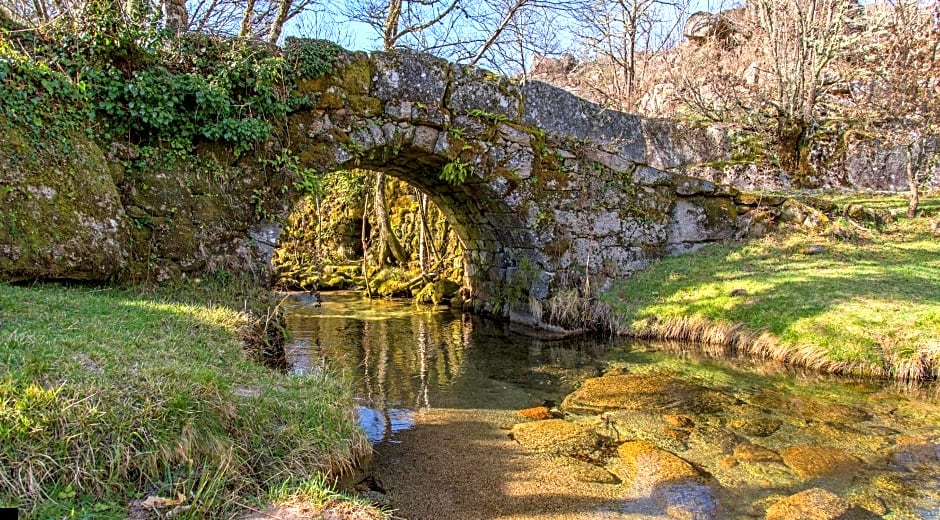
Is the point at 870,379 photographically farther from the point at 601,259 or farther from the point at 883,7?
the point at 883,7

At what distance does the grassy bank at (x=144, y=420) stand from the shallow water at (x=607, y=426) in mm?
619

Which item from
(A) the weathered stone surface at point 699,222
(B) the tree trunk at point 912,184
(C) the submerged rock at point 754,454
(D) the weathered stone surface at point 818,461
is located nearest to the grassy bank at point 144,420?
(C) the submerged rock at point 754,454

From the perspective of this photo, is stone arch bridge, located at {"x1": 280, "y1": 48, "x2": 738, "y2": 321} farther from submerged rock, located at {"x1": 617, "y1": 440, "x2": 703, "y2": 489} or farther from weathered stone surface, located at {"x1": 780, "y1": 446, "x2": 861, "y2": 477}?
weathered stone surface, located at {"x1": 780, "y1": 446, "x2": 861, "y2": 477}

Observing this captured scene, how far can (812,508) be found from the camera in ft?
11.8

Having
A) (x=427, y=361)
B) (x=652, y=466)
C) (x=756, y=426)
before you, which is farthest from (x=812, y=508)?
(x=427, y=361)

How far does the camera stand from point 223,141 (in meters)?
6.91

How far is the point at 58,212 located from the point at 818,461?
6.85 m

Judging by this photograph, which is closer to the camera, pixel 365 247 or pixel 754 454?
pixel 754 454

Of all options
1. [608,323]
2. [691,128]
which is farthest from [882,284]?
[691,128]

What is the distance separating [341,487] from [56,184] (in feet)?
13.9

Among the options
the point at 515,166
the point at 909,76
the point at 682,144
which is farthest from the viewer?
the point at 682,144

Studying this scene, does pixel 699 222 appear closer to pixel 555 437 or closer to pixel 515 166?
pixel 515 166

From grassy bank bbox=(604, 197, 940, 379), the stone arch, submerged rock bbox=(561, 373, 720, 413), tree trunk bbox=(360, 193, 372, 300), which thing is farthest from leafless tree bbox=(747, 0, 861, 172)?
tree trunk bbox=(360, 193, 372, 300)

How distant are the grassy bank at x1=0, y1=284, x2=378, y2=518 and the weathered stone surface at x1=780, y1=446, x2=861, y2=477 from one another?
315 centimetres
